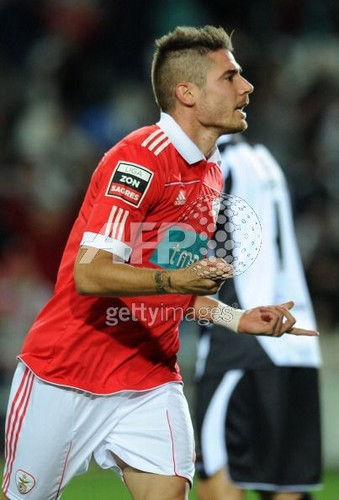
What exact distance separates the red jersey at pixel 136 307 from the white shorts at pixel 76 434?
6cm

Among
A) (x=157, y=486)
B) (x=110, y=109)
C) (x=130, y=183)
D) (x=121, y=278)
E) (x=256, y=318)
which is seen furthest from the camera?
(x=110, y=109)

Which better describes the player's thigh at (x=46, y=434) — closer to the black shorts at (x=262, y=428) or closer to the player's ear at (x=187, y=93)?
the player's ear at (x=187, y=93)

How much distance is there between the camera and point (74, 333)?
166 inches

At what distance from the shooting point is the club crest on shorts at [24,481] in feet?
13.9

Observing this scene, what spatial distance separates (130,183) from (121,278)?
350mm

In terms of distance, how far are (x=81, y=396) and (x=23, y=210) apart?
4.99m

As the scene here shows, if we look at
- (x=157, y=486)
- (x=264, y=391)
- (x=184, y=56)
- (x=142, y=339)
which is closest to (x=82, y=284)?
(x=142, y=339)

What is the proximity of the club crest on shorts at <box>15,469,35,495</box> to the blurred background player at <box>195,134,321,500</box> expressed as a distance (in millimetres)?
1413

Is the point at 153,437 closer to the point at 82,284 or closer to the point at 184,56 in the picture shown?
the point at 82,284

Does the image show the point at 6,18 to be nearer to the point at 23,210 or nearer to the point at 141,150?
the point at 23,210

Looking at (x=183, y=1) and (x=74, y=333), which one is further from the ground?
(x=183, y=1)

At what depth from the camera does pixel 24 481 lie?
4.24 meters

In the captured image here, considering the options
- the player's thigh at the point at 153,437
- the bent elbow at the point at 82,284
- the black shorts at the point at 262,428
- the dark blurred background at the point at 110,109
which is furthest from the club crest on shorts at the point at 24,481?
the dark blurred background at the point at 110,109

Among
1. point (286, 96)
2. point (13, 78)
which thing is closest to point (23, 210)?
point (13, 78)
